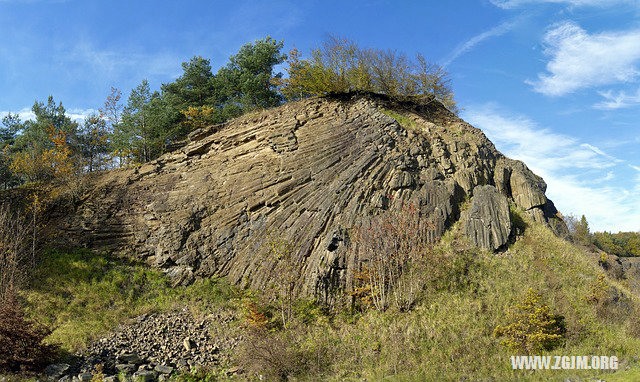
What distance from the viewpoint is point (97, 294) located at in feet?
51.4

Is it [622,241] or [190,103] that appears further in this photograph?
[622,241]

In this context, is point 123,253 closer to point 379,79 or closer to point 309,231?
point 309,231

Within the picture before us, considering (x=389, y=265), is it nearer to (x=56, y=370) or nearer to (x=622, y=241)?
(x=56, y=370)

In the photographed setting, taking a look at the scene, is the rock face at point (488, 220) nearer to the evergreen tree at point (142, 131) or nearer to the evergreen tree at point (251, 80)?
the evergreen tree at point (251, 80)

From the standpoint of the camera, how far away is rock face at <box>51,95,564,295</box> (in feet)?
54.0

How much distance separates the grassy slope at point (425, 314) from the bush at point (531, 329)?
0.32 metres

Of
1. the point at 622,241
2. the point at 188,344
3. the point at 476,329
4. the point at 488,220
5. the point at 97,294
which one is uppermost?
the point at 488,220

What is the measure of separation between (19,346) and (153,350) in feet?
11.5

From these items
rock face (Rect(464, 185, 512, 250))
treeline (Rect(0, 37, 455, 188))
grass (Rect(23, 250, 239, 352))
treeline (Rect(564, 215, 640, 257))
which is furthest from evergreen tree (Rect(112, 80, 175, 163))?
treeline (Rect(564, 215, 640, 257))

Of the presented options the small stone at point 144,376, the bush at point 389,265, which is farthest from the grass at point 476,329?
the small stone at point 144,376

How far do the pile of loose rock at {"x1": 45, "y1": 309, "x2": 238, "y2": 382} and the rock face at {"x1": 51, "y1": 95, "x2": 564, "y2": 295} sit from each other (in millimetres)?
2764

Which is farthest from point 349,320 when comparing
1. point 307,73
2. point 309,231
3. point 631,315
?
point 307,73

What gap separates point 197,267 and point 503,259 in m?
12.7

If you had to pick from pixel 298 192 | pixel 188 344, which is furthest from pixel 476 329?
pixel 188 344
